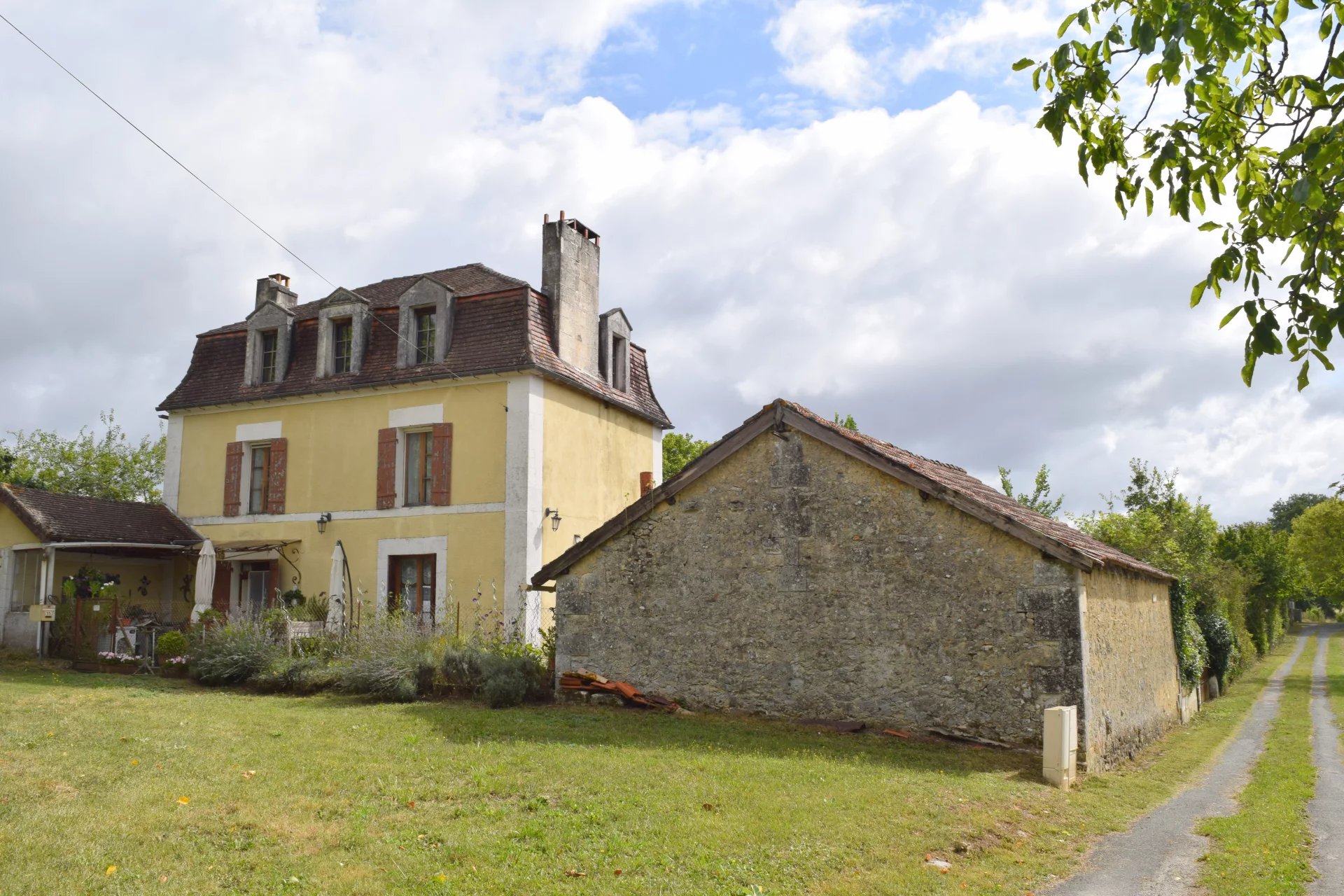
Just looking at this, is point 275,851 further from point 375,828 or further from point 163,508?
point 163,508

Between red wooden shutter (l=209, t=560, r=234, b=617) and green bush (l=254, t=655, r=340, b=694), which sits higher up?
red wooden shutter (l=209, t=560, r=234, b=617)

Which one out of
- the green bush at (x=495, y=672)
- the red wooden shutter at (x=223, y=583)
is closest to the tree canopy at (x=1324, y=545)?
the green bush at (x=495, y=672)

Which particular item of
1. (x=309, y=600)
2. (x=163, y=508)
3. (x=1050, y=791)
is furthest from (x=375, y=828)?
(x=163, y=508)

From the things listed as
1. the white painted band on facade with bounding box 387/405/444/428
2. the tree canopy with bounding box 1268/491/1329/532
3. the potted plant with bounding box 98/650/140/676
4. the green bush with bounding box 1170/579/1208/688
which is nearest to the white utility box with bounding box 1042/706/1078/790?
the green bush with bounding box 1170/579/1208/688

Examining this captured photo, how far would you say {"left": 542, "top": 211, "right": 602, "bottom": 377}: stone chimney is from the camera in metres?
20.8

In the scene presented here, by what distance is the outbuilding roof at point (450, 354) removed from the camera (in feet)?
64.7

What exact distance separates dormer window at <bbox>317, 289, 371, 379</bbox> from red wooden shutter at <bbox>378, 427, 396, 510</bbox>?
1.80m

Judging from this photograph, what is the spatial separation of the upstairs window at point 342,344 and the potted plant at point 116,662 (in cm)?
702

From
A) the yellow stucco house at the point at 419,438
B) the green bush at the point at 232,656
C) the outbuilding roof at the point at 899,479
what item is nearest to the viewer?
the outbuilding roof at the point at 899,479

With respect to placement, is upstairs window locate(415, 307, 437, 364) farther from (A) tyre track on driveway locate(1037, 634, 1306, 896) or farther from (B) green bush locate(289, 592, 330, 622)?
(A) tyre track on driveway locate(1037, 634, 1306, 896)

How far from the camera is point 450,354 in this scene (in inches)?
798

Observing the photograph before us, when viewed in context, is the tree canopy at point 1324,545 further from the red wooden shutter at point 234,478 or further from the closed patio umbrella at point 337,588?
the red wooden shutter at point 234,478

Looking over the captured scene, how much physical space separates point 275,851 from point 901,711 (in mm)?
7250

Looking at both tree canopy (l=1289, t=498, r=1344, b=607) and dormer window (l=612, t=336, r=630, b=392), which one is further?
tree canopy (l=1289, t=498, r=1344, b=607)
